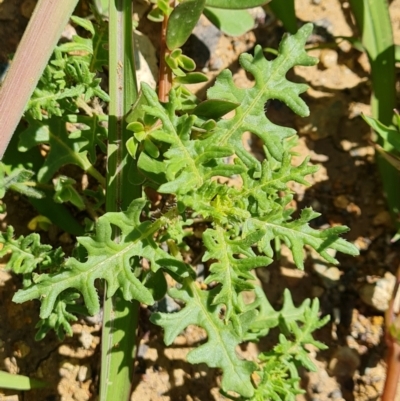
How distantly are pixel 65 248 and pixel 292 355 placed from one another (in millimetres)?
1063

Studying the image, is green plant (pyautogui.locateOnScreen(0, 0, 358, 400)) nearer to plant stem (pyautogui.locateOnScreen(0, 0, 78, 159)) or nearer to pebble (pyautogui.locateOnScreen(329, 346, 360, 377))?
plant stem (pyautogui.locateOnScreen(0, 0, 78, 159))

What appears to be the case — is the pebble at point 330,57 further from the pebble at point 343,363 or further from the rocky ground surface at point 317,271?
the pebble at point 343,363

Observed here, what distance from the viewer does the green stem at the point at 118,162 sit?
2197mm

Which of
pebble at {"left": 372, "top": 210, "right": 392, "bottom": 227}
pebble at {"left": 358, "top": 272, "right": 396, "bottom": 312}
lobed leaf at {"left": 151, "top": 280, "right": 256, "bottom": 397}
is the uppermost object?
lobed leaf at {"left": 151, "top": 280, "right": 256, "bottom": 397}

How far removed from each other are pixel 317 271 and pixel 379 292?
11.8 inches

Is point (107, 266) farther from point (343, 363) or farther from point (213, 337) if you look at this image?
point (343, 363)

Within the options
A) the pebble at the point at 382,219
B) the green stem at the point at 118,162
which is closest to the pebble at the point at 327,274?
the pebble at the point at 382,219

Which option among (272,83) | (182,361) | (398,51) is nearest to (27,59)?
(272,83)

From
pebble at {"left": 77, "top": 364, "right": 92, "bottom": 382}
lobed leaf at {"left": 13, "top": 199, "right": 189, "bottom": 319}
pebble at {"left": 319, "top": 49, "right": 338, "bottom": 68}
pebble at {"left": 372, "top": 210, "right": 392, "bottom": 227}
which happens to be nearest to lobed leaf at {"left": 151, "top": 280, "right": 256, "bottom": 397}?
lobed leaf at {"left": 13, "top": 199, "right": 189, "bottom": 319}

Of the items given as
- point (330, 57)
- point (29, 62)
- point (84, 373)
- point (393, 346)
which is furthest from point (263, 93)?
point (84, 373)

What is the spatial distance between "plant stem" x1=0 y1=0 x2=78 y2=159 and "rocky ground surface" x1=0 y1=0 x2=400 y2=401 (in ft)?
2.24

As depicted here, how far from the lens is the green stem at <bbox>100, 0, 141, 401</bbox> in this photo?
220 centimetres

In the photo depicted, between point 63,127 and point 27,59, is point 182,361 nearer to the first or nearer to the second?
point 63,127

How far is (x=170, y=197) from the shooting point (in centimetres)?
255
